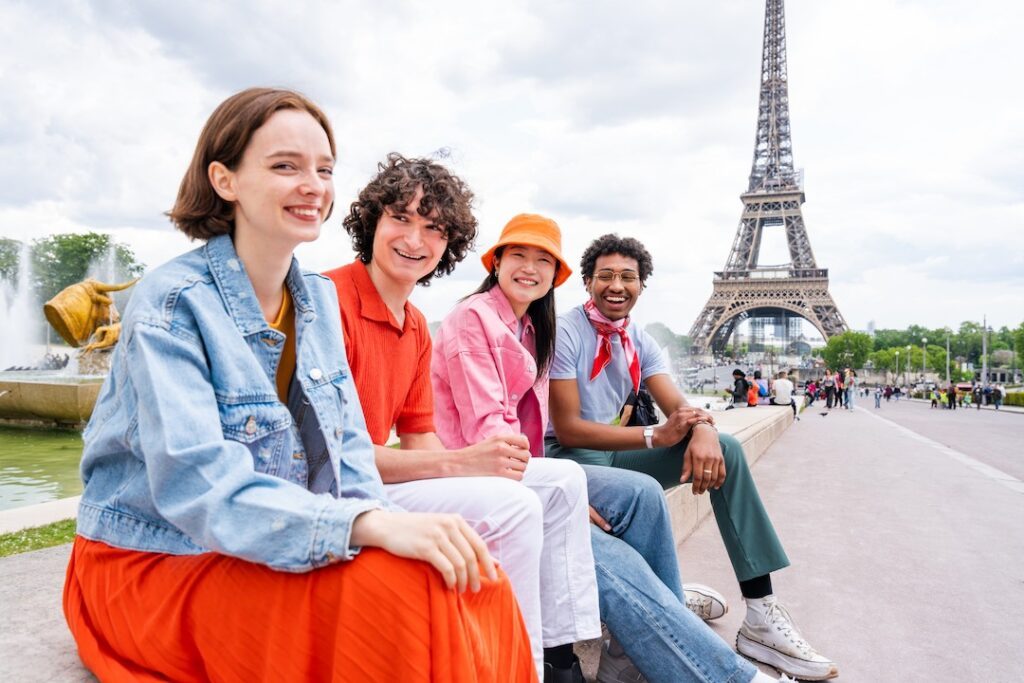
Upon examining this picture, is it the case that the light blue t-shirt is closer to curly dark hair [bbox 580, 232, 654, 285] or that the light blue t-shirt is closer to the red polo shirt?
curly dark hair [bbox 580, 232, 654, 285]

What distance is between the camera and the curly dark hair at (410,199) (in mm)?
2090

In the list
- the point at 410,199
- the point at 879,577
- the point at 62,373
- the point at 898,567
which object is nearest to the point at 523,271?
the point at 410,199

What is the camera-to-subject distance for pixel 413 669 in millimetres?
1119

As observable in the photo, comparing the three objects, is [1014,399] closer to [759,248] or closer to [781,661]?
[759,248]

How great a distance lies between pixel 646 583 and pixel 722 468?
78 centimetres

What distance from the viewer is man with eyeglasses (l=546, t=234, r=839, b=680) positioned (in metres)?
2.68

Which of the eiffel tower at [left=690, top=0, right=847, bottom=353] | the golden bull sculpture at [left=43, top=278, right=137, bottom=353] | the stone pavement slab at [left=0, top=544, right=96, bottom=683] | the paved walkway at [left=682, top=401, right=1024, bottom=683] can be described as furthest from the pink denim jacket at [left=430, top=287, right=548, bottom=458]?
the eiffel tower at [left=690, top=0, right=847, bottom=353]

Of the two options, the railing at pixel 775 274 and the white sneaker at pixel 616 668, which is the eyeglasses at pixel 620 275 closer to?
the white sneaker at pixel 616 668

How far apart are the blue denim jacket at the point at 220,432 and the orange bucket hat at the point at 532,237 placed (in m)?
1.18

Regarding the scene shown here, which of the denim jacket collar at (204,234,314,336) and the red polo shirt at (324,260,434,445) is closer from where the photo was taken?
the denim jacket collar at (204,234,314,336)

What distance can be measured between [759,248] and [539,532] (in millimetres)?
60841

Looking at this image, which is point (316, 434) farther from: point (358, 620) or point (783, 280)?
point (783, 280)

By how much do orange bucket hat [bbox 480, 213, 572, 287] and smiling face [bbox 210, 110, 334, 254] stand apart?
1.25 meters

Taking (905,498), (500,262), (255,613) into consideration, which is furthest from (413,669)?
(905,498)
